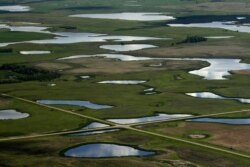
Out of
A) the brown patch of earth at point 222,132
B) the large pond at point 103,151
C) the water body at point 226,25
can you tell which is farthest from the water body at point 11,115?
the water body at point 226,25

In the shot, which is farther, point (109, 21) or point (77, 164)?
point (109, 21)

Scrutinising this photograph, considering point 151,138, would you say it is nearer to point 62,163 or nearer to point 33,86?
point 62,163

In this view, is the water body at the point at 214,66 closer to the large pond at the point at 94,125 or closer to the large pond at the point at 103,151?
the large pond at the point at 94,125

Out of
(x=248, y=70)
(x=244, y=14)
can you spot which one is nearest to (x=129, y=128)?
(x=248, y=70)

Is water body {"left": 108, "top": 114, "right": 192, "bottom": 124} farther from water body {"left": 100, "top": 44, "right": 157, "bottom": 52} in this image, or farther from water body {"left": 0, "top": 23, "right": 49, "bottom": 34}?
water body {"left": 0, "top": 23, "right": 49, "bottom": 34}

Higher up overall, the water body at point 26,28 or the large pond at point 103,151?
the large pond at point 103,151

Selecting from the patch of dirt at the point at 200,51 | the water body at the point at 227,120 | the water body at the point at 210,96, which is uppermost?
the water body at the point at 227,120

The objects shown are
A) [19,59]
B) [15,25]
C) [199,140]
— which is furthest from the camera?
[15,25]
